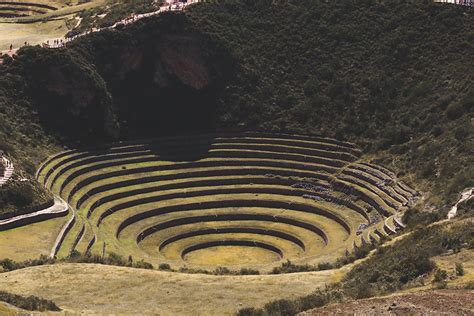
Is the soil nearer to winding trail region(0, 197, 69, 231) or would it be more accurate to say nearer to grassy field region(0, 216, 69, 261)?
grassy field region(0, 216, 69, 261)

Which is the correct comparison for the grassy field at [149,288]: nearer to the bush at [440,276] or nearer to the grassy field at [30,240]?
the grassy field at [30,240]

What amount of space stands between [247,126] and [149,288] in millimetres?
42984

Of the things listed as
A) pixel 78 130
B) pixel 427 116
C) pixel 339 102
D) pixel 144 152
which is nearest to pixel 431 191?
pixel 427 116

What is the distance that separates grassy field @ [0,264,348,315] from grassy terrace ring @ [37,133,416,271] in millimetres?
9121

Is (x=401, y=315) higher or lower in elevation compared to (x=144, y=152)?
lower

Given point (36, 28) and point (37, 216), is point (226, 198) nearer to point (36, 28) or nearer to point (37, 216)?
point (37, 216)

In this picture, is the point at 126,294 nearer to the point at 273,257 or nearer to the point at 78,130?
the point at 273,257

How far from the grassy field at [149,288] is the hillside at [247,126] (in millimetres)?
4378

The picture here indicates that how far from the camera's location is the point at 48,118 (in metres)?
82.1

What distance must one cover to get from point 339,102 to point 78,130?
89.0 ft

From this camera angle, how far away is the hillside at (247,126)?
66812 millimetres

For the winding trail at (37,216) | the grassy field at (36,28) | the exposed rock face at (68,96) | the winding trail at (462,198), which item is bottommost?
the winding trail at (37,216)

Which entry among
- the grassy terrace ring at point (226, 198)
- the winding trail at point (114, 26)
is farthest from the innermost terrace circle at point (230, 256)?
the winding trail at point (114, 26)

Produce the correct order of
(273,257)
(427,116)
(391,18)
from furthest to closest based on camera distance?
(391,18) → (427,116) → (273,257)
